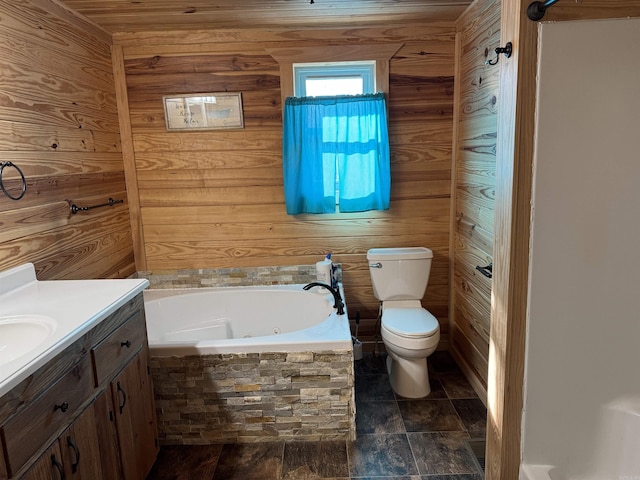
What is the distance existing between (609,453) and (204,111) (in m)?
2.72

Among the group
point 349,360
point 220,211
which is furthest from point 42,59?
point 349,360

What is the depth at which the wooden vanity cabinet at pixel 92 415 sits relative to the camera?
1.09 m

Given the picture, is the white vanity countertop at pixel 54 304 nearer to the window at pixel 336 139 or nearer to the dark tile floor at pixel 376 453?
the dark tile floor at pixel 376 453

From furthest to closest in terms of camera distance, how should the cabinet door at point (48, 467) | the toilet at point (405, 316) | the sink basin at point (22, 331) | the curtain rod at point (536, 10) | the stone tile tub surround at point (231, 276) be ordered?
the stone tile tub surround at point (231, 276), the toilet at point (405, 316), the sink basin at point (22, 331), the cabinet door at point (48, 467), the curtain rod at point (536, 10)

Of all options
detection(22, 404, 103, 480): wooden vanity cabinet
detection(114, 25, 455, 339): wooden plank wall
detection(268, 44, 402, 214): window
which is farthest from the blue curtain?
detection(22, 404, 103, 480): wooden vanity cabinet

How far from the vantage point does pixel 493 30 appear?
86.0 inches

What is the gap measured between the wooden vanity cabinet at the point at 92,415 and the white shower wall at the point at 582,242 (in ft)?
4.53

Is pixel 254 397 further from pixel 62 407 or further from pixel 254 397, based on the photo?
pixel 62 407

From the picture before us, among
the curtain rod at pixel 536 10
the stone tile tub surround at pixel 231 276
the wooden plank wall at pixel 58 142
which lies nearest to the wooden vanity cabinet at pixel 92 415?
the wooden plank wall at pixel 58 142

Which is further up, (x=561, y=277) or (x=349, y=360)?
(x=561, y=277)

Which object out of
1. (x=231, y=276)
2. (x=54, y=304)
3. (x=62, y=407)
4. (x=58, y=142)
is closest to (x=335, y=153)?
(x=231, y=276)

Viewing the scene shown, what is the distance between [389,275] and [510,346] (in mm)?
1543

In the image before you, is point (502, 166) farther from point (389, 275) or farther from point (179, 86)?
point (179, 86)

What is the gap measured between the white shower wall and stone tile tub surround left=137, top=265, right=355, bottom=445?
97 centimetres
